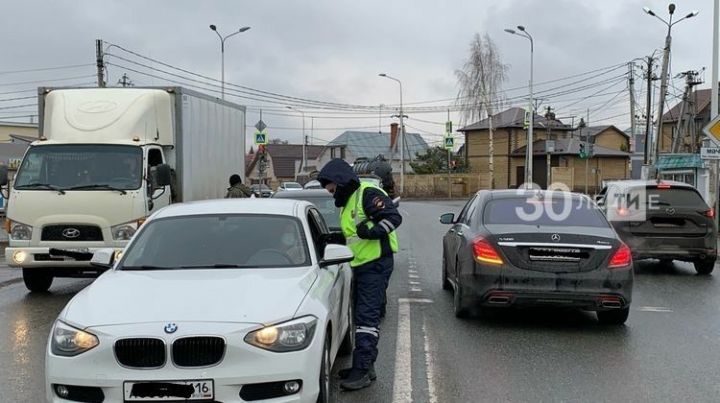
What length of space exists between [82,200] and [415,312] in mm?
4672

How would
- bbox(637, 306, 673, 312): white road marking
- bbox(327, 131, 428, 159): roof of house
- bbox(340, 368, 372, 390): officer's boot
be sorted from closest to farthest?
bbox(340, 368, 372, 390): officer's boot → bbox(637, 306, 673, 312): white road marking → bbox(327, 131, 428, 159): roof of house

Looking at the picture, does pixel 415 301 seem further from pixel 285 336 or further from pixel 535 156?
pixel 535 156

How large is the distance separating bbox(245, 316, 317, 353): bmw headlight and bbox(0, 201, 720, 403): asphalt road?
3.87 ft

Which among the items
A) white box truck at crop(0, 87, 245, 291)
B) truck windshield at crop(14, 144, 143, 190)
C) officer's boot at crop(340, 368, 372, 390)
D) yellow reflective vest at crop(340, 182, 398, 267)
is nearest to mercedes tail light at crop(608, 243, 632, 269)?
yellow reflective vest at crop(340, 182, 398, 267)

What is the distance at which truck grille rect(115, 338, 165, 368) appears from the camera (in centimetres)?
386

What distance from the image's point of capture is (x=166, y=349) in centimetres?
385

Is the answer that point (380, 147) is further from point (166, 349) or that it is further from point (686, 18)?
point (166, 349)

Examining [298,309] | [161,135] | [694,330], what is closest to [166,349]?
[298,309]

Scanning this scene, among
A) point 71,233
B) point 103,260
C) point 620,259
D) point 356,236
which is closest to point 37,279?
point 71,233

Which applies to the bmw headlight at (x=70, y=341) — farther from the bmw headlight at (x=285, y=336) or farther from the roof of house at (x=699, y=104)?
the roof of house at (x=699, y=104)

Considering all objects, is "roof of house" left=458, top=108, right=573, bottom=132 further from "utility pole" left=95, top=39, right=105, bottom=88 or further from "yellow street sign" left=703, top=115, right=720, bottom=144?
"yellow street sign" left=703, top=115, right=720, bottom=144

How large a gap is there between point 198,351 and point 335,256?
5.11 feet

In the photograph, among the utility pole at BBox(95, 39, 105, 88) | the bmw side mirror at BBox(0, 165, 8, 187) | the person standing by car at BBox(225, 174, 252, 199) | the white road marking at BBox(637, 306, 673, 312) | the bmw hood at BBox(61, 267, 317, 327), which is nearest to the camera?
the bmw hood at BBox(61, 267, 317, 327)

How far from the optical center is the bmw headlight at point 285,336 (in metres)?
3.98
